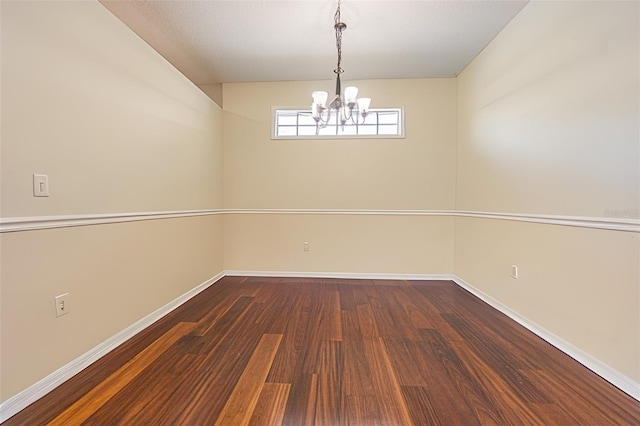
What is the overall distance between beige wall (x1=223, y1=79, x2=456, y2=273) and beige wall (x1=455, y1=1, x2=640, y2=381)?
27.0 inches

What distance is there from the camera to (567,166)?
5.91 feet

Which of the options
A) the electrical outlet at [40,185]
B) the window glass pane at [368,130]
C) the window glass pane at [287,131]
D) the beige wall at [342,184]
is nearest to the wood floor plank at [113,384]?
the electrical outlet at [40,185]

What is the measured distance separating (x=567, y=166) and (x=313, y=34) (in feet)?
7.66

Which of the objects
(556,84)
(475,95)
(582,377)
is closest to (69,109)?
(556,84)

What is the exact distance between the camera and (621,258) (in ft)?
4.84

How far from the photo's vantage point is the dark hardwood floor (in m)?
1.24

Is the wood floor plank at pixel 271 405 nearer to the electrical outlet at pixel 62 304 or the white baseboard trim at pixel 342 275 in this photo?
the electrical outlet at pixel 62 304

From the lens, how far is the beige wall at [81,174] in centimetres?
126

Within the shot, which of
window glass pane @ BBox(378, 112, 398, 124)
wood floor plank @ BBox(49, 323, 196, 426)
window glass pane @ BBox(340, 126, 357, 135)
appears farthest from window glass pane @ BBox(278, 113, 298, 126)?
wood floor plank @ BBox(49, 323, 196, 426)

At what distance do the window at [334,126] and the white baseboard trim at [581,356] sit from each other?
2295 mm

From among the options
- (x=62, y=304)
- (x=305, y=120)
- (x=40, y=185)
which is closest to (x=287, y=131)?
(x=305, y=120)

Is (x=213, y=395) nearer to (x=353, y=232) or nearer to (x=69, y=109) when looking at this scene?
(x=69, y=109)

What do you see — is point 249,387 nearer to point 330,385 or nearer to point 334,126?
point 330,385

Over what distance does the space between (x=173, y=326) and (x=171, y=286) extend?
0.46 metres
